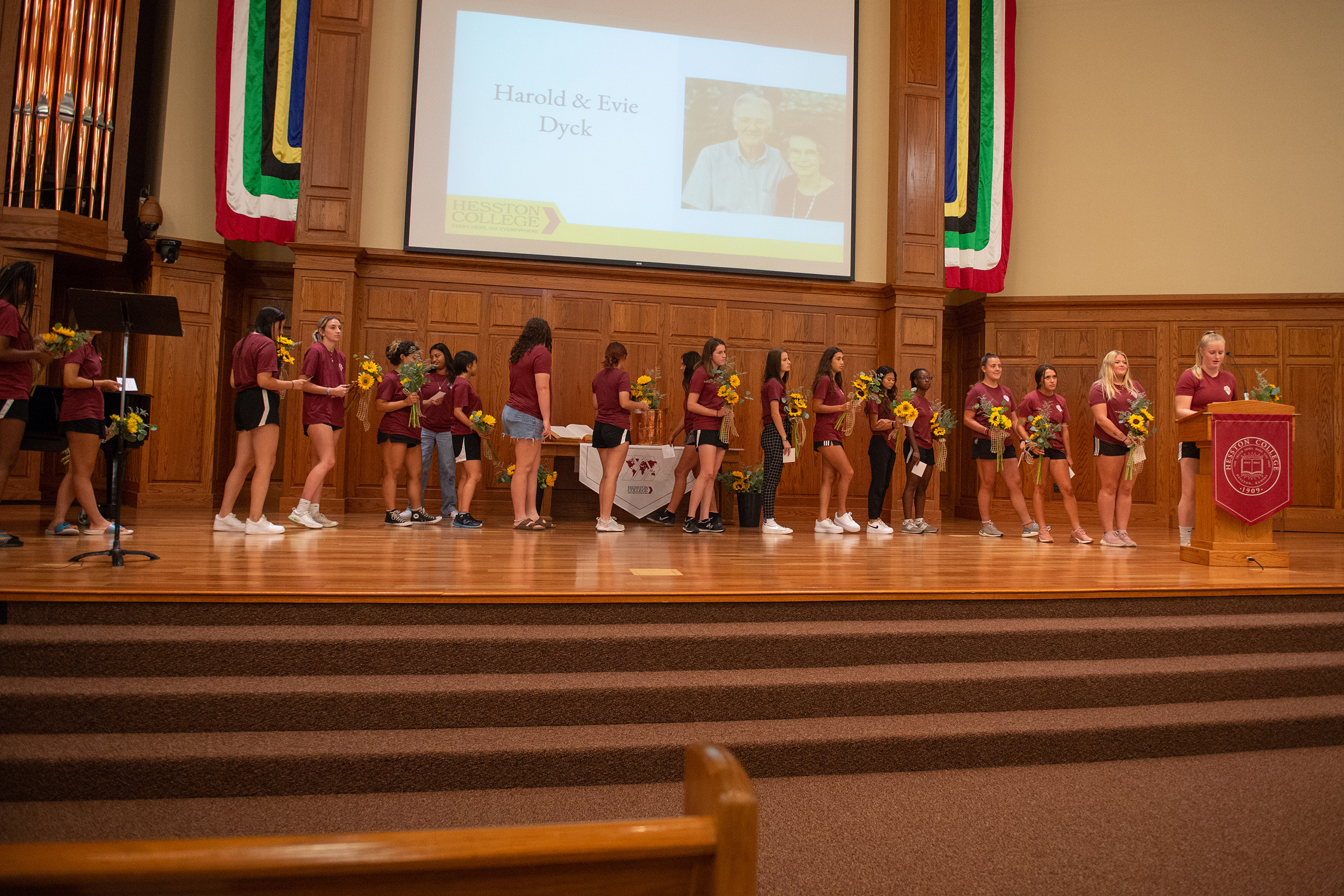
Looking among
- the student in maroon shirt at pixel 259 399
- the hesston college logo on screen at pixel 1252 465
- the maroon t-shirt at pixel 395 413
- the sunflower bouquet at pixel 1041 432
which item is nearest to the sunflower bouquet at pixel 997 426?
the sunflower bouquet at pixel 1041 432

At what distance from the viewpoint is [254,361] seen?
225 inches

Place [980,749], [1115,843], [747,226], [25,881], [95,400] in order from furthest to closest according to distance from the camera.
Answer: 1. [747,226]
2. [95,400]
3. [980,749]
4. [1115,843]
5. [25,881]

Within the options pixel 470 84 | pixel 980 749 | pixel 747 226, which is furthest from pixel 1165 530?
pixel 470 84

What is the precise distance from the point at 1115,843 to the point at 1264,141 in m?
10.8

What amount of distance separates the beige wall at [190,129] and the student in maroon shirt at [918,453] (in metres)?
7.70

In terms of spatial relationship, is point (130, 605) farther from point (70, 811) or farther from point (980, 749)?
point (980, 749)

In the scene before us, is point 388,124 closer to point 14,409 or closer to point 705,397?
point 705,397

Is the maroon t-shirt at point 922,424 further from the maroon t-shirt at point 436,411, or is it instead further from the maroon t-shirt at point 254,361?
the maroon t-shirt at point 254,361

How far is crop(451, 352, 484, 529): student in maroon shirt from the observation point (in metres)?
7.39

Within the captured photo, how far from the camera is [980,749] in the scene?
331 centimetres

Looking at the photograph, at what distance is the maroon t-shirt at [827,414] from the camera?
25.5 feet

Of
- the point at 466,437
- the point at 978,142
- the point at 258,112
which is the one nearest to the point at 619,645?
the point at 466,437

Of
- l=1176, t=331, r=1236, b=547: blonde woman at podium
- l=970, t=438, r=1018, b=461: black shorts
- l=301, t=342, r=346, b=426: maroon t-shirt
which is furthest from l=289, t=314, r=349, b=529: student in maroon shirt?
l=1176, t=331, r=1236, b=547: blonde woman at podium

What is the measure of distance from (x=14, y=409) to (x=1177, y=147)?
1206 centimetres
